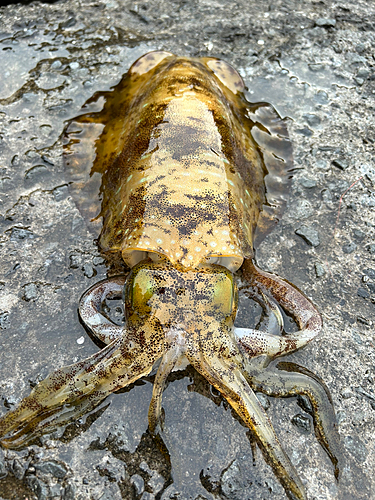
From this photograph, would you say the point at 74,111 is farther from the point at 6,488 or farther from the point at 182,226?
the point at 6,488

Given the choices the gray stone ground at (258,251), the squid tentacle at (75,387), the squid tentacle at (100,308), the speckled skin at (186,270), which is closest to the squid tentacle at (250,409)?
the speckled skin at (186,270)

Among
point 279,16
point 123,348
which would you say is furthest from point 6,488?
point 279,16

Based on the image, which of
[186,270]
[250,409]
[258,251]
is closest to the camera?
[250,409]

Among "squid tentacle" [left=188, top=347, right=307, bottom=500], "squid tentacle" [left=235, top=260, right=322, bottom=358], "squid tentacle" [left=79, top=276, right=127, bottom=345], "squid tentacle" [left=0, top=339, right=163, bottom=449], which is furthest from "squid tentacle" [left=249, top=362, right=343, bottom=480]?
"squid tentacle" [left=79, top=276, right=127, bottom=345]

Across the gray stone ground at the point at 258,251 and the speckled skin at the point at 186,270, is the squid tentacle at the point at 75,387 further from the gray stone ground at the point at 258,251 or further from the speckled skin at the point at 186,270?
the gray stone ground at the point at 258,251

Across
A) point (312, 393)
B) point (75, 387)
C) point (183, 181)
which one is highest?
point (183, 181)

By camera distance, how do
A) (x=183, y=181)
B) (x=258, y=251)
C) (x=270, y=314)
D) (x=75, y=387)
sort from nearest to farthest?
(x=75, y=387) → (x=183, y=181) → (x=270, y=314) → (x=258, y=251)

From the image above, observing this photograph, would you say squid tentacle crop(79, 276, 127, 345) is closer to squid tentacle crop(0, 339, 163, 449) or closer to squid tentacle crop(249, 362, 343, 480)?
squid tentacle crop(0, 339, 163, 449)

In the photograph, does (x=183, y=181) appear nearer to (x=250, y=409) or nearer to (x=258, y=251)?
(x=258, y=251)

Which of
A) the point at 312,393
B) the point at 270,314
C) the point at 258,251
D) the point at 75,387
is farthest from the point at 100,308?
the point at 312,393
